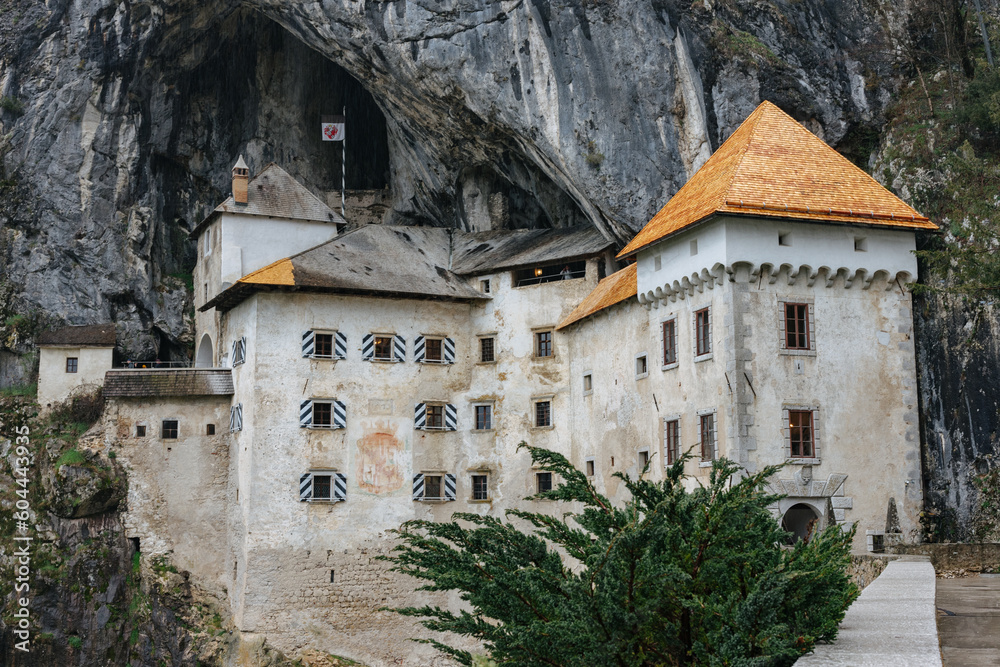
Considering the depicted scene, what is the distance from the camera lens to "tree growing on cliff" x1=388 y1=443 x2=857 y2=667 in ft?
26.5

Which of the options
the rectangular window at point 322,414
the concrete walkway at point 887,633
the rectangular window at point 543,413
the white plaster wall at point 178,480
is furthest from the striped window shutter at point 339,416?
the concrete walkway at point 887,633

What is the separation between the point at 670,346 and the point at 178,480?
17340mm

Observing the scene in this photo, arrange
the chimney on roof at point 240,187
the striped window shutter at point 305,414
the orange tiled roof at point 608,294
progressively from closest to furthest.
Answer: the orange tiled roof at point 608,294
the striped window shutter at point 305,414
the chimney on roof at point 240,187

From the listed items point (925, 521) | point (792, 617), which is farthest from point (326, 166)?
point (792, 617)

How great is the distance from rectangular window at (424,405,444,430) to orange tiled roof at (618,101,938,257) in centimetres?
1004

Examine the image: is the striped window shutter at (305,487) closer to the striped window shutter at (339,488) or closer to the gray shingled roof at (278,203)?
the striped window shutter at (339,488)

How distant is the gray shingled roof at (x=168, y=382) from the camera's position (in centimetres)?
3591

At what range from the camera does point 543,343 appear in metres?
35.1

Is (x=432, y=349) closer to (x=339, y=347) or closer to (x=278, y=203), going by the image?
(x=339, y=347)

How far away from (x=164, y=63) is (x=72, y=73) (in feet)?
11.7

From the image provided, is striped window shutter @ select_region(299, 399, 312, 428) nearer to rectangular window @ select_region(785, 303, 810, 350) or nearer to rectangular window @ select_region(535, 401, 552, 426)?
rectangular window @ select_region(535, 401, 552, 426)

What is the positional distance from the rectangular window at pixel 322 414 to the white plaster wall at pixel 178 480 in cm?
382

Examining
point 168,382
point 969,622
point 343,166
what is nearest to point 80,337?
point 168,382

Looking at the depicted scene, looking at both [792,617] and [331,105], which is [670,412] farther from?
[331,105]
